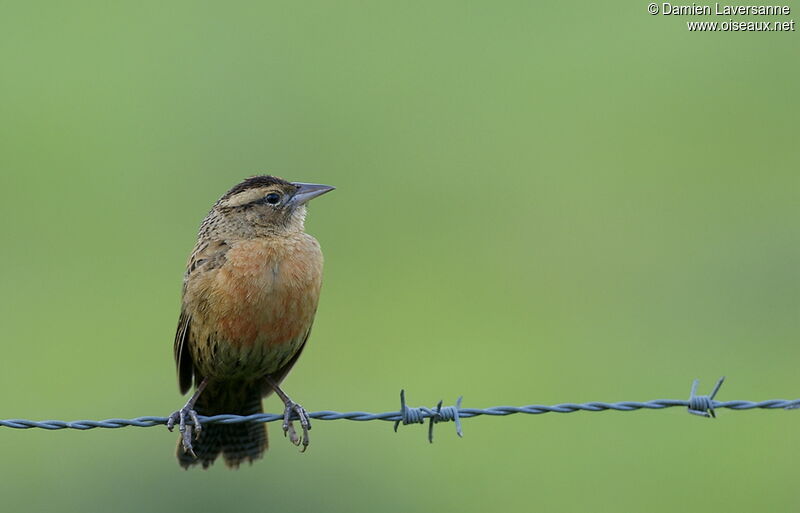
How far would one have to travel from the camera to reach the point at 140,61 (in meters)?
19.9

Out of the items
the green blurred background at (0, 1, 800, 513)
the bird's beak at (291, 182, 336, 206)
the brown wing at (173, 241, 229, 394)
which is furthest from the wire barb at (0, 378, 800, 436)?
the green blurred background at (0, 1, 800, 513)

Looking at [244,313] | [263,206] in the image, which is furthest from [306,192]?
[244,313]

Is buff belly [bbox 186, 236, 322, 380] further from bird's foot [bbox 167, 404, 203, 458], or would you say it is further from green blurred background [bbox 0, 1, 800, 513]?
green blurred background [bbox 0, 1, 800, 513]

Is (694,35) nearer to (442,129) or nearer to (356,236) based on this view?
(442,129)

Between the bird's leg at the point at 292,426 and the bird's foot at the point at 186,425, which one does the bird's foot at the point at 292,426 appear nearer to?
the bird's leg at the point at 292,426

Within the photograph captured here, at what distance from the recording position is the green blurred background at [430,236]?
12.3 m

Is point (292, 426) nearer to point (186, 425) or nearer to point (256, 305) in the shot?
point (186, 425)

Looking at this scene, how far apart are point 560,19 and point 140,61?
623cm

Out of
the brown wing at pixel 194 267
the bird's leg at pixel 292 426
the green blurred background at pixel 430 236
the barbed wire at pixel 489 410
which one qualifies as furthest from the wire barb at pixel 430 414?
the green blurred background at pixel 430 236

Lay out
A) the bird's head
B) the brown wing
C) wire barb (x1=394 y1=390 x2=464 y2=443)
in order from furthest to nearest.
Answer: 1. the bird's head
2. the brown wing
3. wire barb (x1=394 y1=390 x2=464 y2=443)

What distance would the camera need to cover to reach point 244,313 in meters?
8.22

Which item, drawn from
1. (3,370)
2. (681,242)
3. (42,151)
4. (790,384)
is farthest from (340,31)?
(790,384)

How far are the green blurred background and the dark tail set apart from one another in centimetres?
179

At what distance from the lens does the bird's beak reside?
352 inches
